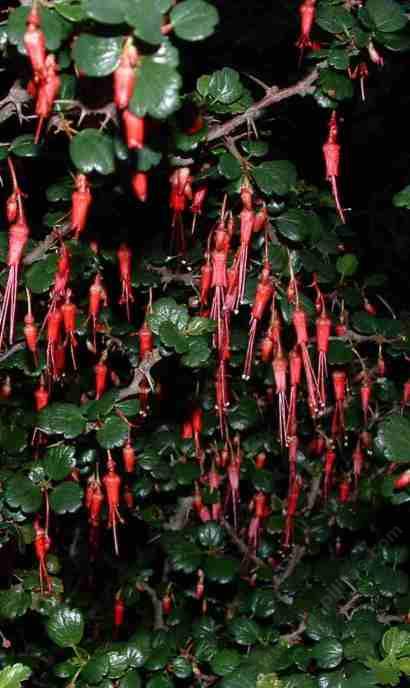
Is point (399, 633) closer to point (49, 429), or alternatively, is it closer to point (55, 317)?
point (49, 429)

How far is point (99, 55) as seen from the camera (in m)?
0.92

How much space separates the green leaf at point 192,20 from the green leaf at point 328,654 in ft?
3.66

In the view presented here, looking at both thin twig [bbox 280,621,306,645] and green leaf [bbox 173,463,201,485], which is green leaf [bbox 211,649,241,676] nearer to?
thin twig [bbox 280,621,306,645]

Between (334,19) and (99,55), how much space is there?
0.63m

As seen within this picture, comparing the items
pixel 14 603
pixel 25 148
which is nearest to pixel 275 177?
pixel 25 148

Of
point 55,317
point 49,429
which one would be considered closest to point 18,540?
point 49,429

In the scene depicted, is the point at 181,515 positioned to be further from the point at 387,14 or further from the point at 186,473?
the point at 387,14

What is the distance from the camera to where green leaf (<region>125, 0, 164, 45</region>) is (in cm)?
88

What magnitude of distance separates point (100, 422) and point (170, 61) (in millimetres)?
843

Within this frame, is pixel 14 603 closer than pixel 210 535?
Yes

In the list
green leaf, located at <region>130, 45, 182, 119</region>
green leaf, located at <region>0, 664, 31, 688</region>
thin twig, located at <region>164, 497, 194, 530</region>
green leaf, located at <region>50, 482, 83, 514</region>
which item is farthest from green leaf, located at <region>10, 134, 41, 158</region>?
thin twig, located at <region>164, 497, 194, 530</region>

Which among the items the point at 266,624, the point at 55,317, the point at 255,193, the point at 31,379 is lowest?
the point at 266,624

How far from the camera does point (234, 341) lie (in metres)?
1.92

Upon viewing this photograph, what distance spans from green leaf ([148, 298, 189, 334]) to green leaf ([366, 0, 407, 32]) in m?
0.60
